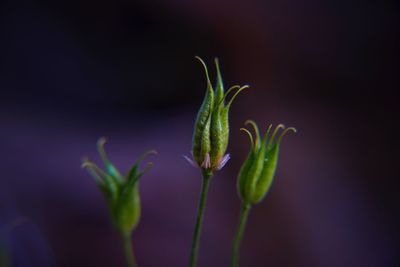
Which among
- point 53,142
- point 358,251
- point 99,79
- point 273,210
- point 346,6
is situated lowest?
point 358,251

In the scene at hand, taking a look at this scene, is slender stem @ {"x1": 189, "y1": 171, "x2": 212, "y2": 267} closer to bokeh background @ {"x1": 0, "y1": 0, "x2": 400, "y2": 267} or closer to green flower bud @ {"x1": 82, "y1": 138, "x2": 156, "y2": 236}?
green flower bud @ {"x1": 82, "y1": 138, "x2": 156, "y2": 236}

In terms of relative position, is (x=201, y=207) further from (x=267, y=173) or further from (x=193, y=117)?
(x=193, y=117)

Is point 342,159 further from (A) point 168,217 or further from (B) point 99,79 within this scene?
(B) point 99,79

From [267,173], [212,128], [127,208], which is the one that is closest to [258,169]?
[267,173]

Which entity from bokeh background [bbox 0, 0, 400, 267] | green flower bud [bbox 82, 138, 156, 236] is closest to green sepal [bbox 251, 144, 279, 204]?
green flower bud [bbox 82, 138, 156, 236]

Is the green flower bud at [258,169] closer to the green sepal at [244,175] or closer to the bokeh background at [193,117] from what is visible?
the green sepal at [244,175]

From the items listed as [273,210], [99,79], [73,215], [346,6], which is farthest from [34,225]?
[346,6]
